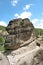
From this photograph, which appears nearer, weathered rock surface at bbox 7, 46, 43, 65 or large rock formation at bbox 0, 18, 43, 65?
weathered rock surface at bbox 7, 46, 43, 65

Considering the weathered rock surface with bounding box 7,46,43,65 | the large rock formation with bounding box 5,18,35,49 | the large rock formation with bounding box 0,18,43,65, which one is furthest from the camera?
the large rock formation with bounding box 5,18,35,49

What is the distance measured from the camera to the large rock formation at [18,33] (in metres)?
9.15

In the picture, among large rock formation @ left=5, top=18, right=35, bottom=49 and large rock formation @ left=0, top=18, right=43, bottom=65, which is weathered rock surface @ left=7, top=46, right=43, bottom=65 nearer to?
large rock formation @ left=0, top=18, right=43, bottom=65

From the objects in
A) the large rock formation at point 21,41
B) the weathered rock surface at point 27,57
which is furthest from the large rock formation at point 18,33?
the weathered rock surface at point 27,57

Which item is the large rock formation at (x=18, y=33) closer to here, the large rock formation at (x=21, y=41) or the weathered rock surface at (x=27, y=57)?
the large rock formation at (x=21, y=41)

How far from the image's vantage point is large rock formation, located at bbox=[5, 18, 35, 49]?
360 inches

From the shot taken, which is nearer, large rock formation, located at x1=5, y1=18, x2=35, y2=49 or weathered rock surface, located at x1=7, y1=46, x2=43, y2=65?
weathered rock surface, located at x1=7, y1=46, x2=43, y2=65

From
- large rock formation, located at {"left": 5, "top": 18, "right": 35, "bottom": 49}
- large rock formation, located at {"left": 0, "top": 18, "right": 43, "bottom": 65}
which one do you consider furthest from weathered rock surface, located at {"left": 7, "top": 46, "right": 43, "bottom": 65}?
large rock formation, located at {"left": 5, "top": 18, "right": 35, "bottom": 49}

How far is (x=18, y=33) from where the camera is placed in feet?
30.5

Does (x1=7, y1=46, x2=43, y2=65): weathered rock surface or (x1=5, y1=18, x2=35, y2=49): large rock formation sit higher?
(x1=5, y1=18, x2=35, y2=49): large rock formation

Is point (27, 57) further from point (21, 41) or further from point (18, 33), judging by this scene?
point (18, 33)

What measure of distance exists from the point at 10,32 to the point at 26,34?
79 centimetres

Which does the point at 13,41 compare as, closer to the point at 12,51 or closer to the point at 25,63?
the point at 12,51

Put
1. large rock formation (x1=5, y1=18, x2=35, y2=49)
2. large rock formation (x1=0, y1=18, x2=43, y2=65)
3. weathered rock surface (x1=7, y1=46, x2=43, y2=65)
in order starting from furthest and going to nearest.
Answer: large rock formation (x1=5, y1=18, x2=35, y2=49) → large rock formation (x1=0, y1=18, x2=43, y2=65) → weathered rock surface (x1=7, y1=46, x2=43, y2=65)
